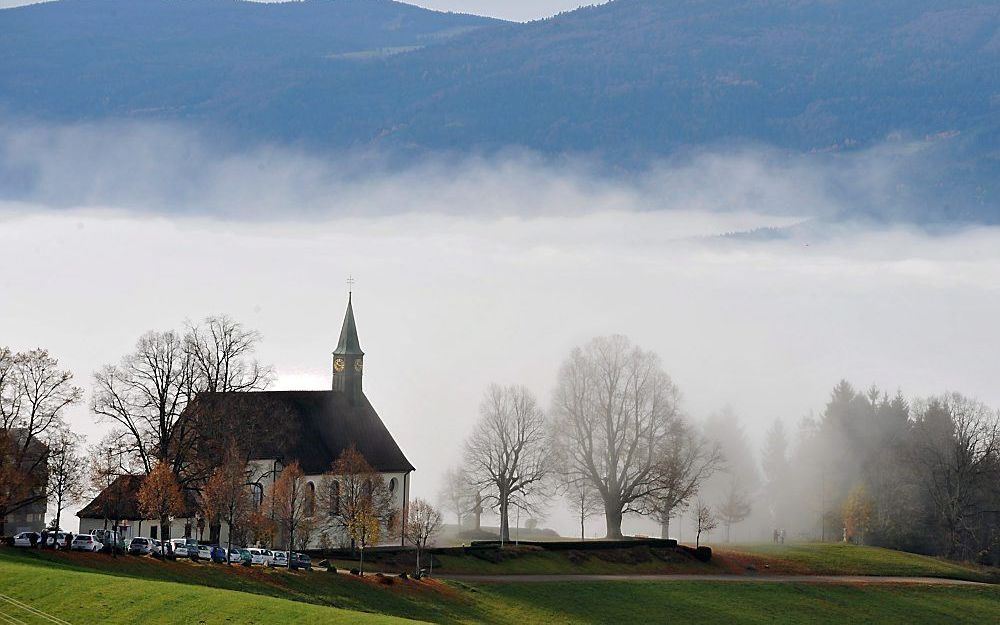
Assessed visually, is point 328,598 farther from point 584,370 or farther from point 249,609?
point 584,370

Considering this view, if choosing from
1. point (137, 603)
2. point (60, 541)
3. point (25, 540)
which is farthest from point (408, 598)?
point (25, 540)

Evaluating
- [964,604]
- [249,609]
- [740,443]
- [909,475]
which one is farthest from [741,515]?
[249,609]

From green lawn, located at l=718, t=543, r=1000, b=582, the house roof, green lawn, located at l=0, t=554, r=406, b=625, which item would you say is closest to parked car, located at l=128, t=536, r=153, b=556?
the house roof

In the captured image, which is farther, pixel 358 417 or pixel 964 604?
pixel 358 417

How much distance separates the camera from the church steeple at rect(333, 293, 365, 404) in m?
114

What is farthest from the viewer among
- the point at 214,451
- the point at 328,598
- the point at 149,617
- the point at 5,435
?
the point at 214,451

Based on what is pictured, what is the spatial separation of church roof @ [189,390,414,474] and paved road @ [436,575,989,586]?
22493 mm

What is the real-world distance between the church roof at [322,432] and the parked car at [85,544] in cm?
2426

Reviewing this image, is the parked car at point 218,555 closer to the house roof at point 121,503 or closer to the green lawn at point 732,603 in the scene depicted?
the house roof at point 121,503

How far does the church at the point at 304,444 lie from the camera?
313 ft

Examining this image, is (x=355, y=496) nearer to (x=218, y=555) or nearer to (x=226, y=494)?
(x=226, y=494)

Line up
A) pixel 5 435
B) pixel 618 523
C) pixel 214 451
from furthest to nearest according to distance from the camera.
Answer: pixel 618 523 → pixel 214 451 → pixel 5 435

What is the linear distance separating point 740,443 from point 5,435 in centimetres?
10569

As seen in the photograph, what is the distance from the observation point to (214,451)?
305ft
